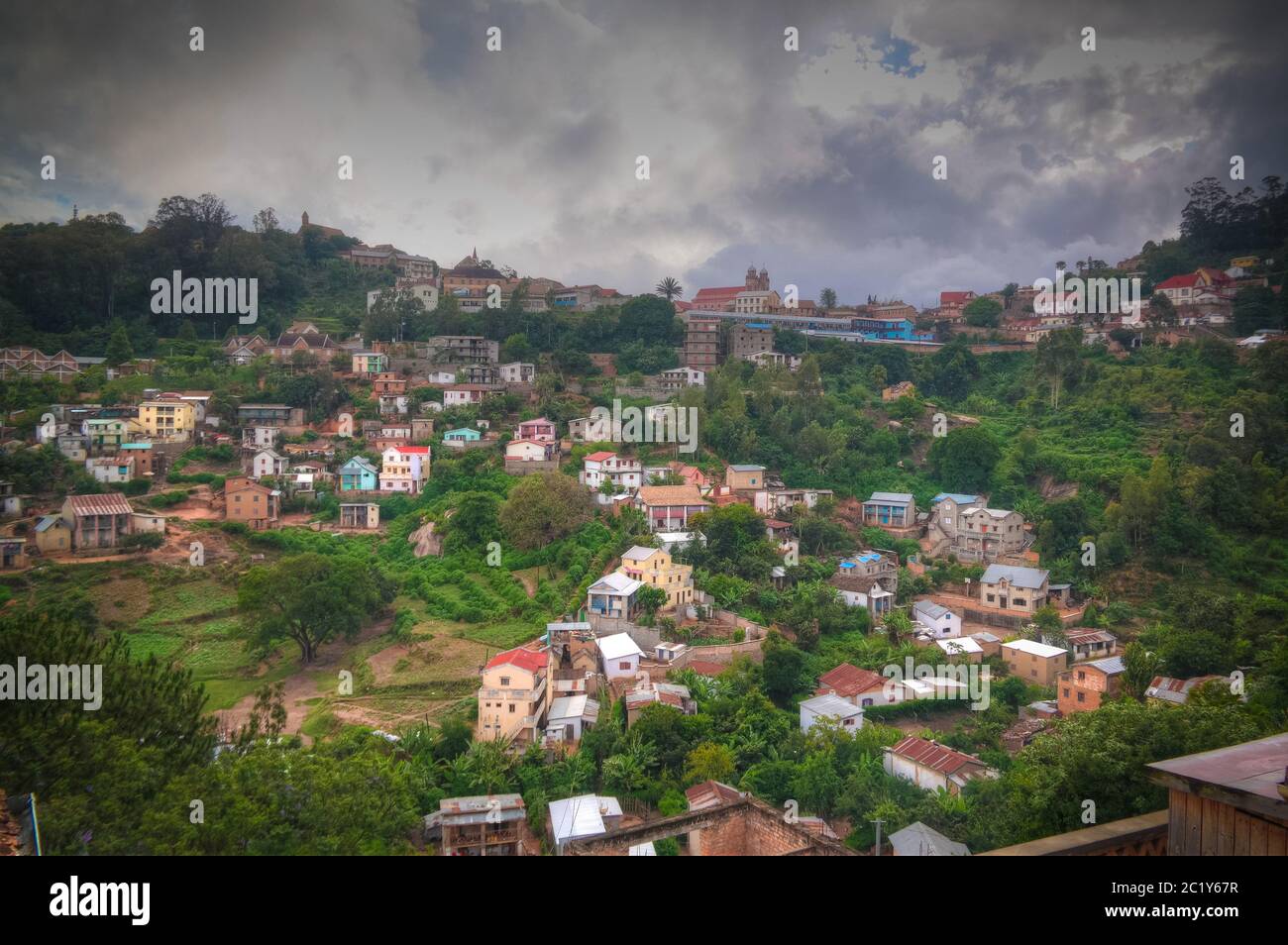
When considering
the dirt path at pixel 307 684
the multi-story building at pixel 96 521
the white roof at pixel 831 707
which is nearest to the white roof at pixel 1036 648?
the white roof at pixel 831 707

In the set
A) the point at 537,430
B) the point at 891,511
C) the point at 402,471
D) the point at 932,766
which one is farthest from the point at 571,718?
the point at 537,430

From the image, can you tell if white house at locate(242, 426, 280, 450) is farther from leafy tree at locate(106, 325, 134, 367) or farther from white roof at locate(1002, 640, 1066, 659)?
white roof at locate(1002, 640, 1066, 659)

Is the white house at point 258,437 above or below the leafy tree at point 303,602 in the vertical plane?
above

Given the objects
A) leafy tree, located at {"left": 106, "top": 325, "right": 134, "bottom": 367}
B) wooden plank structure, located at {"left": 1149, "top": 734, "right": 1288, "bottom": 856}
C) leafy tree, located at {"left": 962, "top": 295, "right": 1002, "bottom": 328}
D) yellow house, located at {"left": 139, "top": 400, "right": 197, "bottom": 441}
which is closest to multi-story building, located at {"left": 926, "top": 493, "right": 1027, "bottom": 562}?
leafy tree, located at {"left": 962, "top": 295, "right": 1002, "bottom": 328}

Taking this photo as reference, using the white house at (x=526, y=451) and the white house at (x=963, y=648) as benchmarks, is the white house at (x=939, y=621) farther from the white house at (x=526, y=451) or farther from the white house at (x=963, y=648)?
the white house at (x=526, y=451)

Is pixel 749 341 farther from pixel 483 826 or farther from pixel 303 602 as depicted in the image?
pixel 483 826
